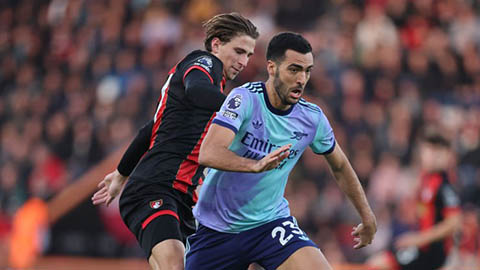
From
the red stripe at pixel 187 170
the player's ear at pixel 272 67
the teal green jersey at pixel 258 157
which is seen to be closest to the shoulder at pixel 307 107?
the teal green jersey at pixel 258 157

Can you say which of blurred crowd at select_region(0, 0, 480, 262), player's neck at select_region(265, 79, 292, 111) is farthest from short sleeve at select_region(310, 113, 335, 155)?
blurred crowd at select_region(0, 0, 480, 262)

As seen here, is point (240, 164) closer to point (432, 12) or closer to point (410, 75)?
point (410, 75)

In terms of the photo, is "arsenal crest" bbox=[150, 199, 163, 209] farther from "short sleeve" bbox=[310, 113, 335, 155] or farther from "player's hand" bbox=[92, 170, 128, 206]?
"short sleeve" bbox=[310, 113, 335, 155]

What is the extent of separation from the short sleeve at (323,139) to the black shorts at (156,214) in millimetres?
995

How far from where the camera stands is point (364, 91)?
12.6m

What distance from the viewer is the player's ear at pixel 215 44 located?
580cm

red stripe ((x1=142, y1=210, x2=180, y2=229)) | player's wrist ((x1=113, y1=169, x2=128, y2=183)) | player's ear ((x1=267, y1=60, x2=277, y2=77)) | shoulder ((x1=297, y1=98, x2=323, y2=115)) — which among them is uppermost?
player's ear ((x1=267, y1=60, x2=277, y2=77))

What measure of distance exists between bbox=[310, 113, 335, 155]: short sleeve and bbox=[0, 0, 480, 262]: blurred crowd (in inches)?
190

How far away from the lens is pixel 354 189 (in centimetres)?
542

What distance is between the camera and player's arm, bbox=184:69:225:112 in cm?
507

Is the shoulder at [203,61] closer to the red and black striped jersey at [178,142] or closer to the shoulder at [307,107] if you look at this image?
the red and black striped jersey at [178,142]

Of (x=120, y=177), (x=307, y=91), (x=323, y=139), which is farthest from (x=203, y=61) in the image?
(x=307, y=91)

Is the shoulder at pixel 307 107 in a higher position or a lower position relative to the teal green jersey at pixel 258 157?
higher

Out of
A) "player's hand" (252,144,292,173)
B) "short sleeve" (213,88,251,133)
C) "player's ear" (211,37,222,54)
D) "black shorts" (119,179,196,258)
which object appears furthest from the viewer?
"player's ear" (211,37,222,54)
